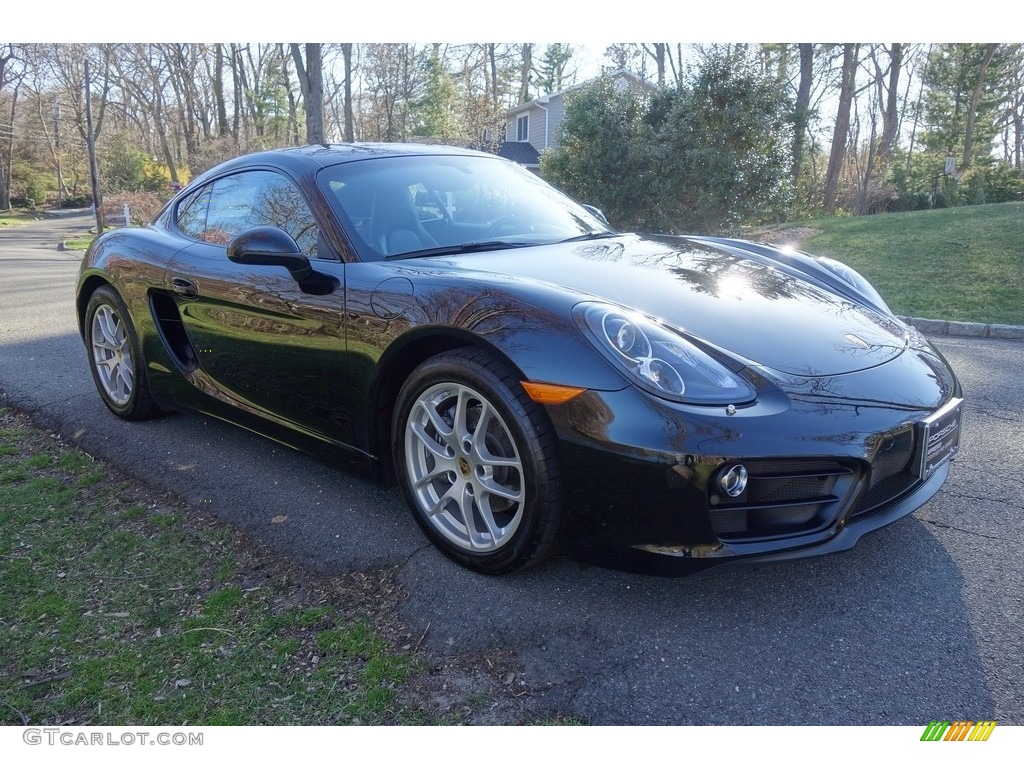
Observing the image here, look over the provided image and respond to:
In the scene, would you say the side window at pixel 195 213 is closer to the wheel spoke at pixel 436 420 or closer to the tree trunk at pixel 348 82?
the wheel spoke at pixel 436 420

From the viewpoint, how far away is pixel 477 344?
7.68 ft

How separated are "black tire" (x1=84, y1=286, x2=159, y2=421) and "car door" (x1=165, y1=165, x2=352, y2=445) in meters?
0.59

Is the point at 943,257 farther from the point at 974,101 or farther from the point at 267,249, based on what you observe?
the point at 974,101

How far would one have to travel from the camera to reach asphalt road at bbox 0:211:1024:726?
185 centimetres

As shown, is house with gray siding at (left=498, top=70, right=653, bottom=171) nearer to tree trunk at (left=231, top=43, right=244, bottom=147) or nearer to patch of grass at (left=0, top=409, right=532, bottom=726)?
tree trunk at (left=231, top=43, right=244, bottom=147)

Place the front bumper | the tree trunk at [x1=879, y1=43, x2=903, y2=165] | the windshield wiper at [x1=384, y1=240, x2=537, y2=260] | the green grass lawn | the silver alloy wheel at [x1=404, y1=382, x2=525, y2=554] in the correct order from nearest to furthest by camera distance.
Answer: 1. the front bumper
2. the silver alloy wheel at [x1=404, y1=382, x2=525, y2=554]
3. the windshield wiper at [x1=384, y1=240, x2=537, y2=260]
4. the green grass lawn
5. the tree trunk at [x1=879, y1=43, x2=903, y2=165]

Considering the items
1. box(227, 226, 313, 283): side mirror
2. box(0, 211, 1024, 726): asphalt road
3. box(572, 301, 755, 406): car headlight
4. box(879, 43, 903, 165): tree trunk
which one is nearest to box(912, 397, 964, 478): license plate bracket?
box(0, 211, 1024, 726): asphalt road

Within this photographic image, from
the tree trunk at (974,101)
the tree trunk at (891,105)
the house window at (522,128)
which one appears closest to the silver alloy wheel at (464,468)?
the tree trunk at (891,105)

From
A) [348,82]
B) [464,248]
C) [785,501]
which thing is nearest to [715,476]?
[785,501]

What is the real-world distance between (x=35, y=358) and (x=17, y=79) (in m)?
45.9

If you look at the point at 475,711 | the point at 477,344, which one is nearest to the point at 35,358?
the point at 477,344

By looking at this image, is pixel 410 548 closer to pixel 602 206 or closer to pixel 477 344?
pixel 477 344
